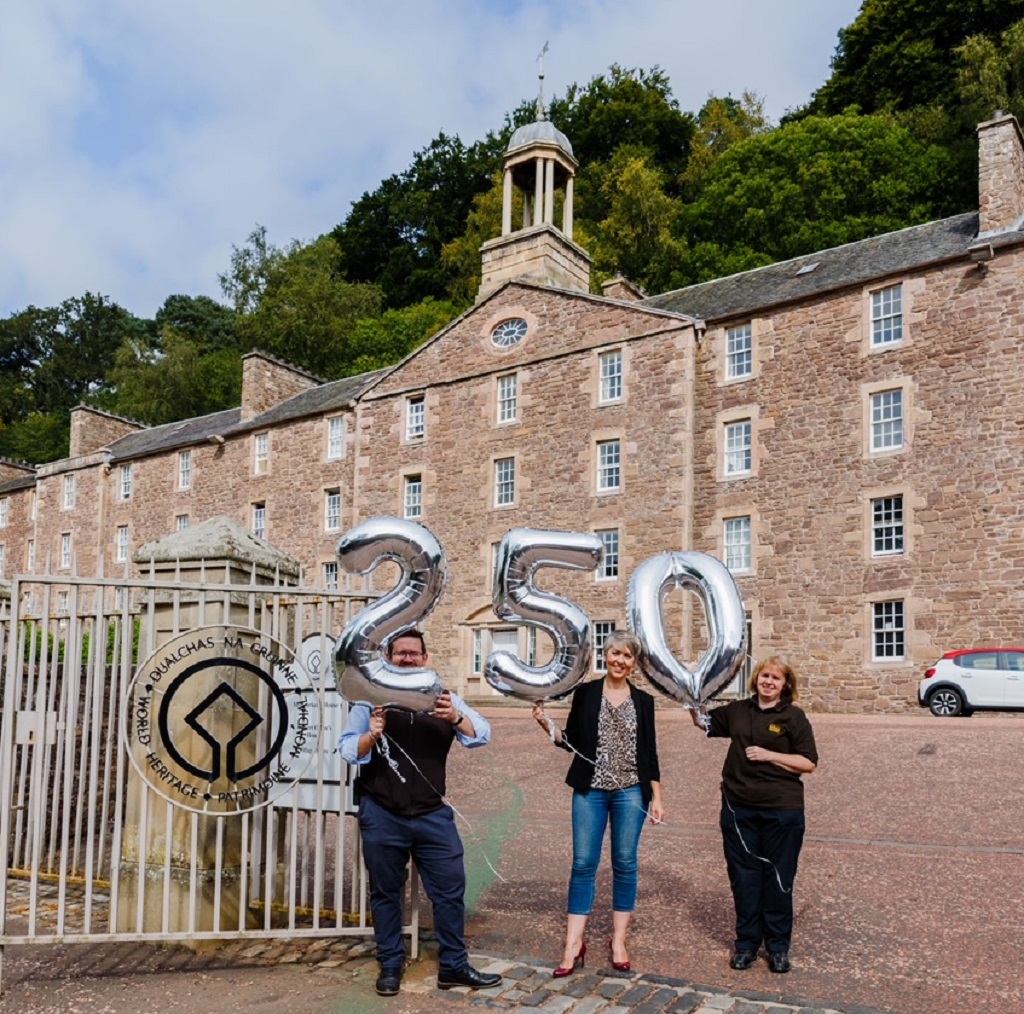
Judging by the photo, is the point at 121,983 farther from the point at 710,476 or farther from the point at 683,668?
the point at 710,476

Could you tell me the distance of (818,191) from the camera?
4034 cm

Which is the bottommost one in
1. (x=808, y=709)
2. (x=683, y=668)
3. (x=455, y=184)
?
(x=808, y=709)

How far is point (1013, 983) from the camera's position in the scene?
5.46 metres

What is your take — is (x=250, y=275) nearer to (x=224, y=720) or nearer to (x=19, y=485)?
(x=19, y=485)

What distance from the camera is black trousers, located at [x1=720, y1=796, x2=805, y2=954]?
5.71 m

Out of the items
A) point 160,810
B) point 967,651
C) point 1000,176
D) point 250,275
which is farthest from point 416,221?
point 160,810

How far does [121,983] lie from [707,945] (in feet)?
10.4

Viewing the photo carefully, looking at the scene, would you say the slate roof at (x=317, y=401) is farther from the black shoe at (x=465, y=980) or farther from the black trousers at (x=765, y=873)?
the black shoe at (x=465, y=980)

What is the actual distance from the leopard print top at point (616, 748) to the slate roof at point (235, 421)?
89.0 ft

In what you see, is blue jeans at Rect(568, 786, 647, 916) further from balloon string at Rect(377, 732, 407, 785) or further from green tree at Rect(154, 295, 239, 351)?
green tree at Rect(154, 295, 239, 351)

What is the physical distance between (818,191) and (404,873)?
129 ft

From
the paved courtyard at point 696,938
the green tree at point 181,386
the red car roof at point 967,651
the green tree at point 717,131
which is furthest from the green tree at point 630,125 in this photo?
the paved courtyard at point 696,938

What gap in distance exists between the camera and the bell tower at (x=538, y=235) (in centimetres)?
3038

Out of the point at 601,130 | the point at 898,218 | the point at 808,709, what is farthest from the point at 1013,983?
the point at 601,130
